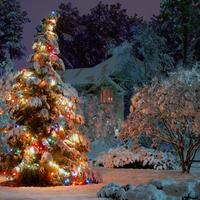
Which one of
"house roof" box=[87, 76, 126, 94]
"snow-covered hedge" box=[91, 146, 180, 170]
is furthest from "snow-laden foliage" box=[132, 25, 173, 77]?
"snow-covered hedge" box=[91, 146, 180, 170]

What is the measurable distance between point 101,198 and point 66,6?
46392mm

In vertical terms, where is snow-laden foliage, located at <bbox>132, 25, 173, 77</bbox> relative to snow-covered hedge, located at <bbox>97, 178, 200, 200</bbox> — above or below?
above

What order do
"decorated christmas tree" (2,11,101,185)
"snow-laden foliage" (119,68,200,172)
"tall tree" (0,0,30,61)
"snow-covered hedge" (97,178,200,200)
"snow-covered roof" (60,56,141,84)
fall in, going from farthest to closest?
"tall tree" (0,0,30,61) < "snow-covered roof" (60,56,141,84) < "snow-laden foliage" (119,68,200,172) < "decorated christmas tree" (2,11,101,185) < "snow-covered hedge" (97,178,200,200)

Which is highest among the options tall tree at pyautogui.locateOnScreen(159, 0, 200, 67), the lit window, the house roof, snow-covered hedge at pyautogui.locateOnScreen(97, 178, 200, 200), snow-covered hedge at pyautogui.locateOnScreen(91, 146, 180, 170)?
tall tree at pyautogui.locateOnScreen(159, 0, 200, 67)

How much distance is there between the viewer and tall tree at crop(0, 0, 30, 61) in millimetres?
37800

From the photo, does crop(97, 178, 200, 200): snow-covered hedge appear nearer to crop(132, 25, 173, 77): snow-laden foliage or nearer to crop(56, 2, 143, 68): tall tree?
crop(132, 25, 173, 77): snow-laden foliage

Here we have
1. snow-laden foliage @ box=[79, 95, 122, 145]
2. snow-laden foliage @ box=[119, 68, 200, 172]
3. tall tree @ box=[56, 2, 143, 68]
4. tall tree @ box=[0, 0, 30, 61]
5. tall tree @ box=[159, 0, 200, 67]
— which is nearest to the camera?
snow-laden foliage @ box=[119, 68, 200, 172]

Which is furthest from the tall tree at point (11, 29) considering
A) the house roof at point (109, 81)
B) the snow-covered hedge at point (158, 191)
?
the snow-covered hedge at point (158, 191)

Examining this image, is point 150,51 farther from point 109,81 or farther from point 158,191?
point 158,191

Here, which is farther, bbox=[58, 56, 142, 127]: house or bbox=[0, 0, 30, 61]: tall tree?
bbox=[0, 0, 30, 61]: tall tree

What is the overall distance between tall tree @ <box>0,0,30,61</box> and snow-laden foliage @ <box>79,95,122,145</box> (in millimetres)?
16004

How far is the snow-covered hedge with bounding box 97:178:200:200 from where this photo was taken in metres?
6.53

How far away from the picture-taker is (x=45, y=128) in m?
11.0

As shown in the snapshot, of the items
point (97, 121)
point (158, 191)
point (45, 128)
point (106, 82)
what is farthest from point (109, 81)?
point (158, 191)
